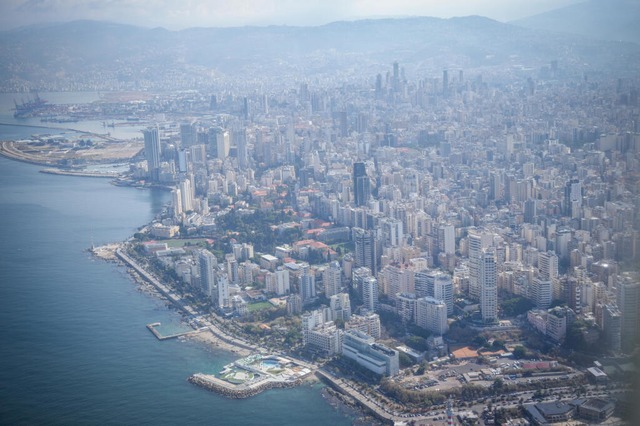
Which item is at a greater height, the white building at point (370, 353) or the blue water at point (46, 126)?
the blue water at point (46, 126)

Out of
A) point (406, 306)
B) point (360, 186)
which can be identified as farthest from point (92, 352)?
point (360, 186)

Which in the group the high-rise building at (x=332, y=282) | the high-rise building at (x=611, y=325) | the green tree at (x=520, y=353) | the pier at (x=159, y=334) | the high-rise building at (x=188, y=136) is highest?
the high-rise building at (x=188, y=136)

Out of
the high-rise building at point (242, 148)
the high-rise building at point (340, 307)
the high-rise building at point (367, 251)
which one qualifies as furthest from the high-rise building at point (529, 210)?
the high-rise building at point (242, 148)

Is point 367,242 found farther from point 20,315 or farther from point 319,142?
point 319,142

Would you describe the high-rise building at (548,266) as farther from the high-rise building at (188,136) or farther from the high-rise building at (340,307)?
the high-rise building at (188,136)

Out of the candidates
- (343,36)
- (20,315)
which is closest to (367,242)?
(20,315)

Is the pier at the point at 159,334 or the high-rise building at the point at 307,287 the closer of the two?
the pier at the point at 159,334

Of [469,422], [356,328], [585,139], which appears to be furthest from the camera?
[585,139]
